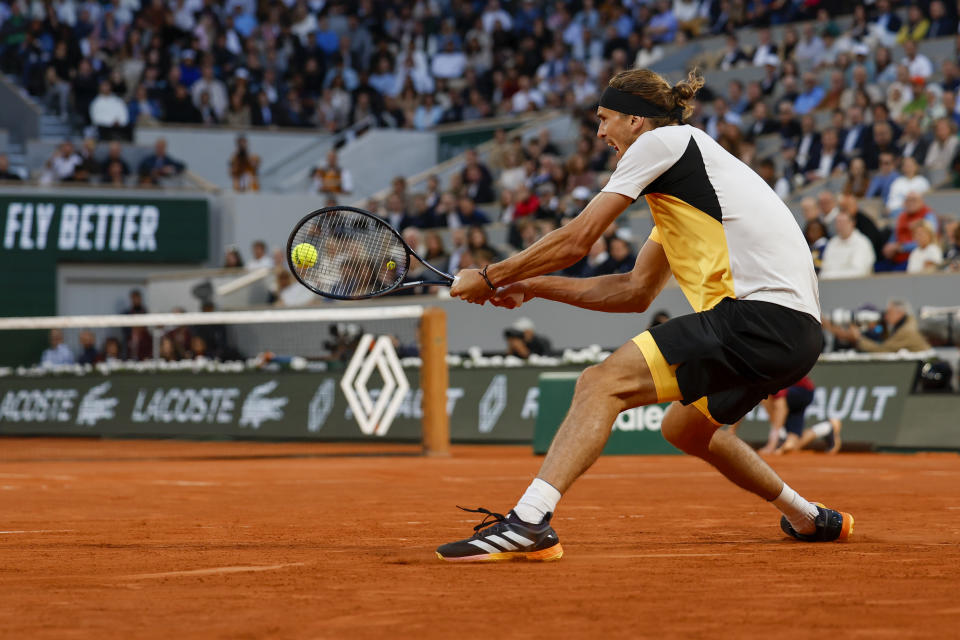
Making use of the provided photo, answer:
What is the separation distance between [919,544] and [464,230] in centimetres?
1555

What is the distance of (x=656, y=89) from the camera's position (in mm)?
5484

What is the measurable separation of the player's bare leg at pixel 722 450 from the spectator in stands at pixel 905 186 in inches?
463

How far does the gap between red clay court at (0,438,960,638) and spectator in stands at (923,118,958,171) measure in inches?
304

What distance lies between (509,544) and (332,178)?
71.5 feet

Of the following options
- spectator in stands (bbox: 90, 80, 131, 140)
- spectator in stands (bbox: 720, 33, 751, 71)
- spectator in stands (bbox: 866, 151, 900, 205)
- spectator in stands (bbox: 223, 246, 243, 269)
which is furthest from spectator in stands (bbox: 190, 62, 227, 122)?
spectator in stands (bbox: 866, 151, 900, 205)

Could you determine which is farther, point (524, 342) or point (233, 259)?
point (233, 259)

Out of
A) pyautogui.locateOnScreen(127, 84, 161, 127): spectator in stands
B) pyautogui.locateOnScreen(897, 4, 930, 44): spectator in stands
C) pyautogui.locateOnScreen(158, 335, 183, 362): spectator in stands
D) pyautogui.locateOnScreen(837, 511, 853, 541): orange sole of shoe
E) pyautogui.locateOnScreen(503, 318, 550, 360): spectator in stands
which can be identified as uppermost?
pyautogui.locateOnScreen(897, 4, 930, 44): spectator in stands

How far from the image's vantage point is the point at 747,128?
21.0 m

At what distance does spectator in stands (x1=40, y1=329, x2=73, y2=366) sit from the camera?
22531 millimetres

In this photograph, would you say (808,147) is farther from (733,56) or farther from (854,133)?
(733,56)

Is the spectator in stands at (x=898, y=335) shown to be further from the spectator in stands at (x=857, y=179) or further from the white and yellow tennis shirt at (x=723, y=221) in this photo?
the white and yellow tennis shirt at (x=723, y=221)

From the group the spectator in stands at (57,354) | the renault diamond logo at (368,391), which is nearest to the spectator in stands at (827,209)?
the renault diamond logo at (368,391)

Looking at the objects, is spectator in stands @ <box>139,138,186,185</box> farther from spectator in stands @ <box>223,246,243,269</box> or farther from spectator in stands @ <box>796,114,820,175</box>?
spectator in stands @ <box>796,114,820,175</box>

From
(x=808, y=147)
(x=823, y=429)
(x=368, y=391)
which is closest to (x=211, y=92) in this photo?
(x=808, y=147)
